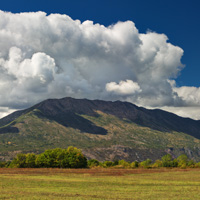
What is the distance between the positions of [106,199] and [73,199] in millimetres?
6978

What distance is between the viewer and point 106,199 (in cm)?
5691

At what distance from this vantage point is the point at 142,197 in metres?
59.6

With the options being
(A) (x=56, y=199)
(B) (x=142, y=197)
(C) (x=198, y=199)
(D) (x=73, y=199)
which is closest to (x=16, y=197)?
(A) (x=56, y=199)

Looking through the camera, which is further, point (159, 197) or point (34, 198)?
point (159, 197)

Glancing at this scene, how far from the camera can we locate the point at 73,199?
55.7 metres

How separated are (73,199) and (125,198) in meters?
11.2

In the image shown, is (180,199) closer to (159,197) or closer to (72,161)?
(159,197)

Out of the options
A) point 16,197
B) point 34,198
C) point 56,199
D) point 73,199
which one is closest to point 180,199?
point 73,199

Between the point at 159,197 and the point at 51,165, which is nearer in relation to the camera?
the point at 159,197

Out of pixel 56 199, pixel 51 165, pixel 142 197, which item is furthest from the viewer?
pixel 51 165

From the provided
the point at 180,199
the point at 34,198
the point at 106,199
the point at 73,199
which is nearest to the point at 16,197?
the point at 34,198

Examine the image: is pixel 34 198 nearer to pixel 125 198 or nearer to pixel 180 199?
pixel 125 198

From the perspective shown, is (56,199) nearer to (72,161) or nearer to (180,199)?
(180,199)

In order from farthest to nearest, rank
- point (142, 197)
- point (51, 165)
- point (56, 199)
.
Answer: point (51, 165), point (142, 197), point (56, 199)
